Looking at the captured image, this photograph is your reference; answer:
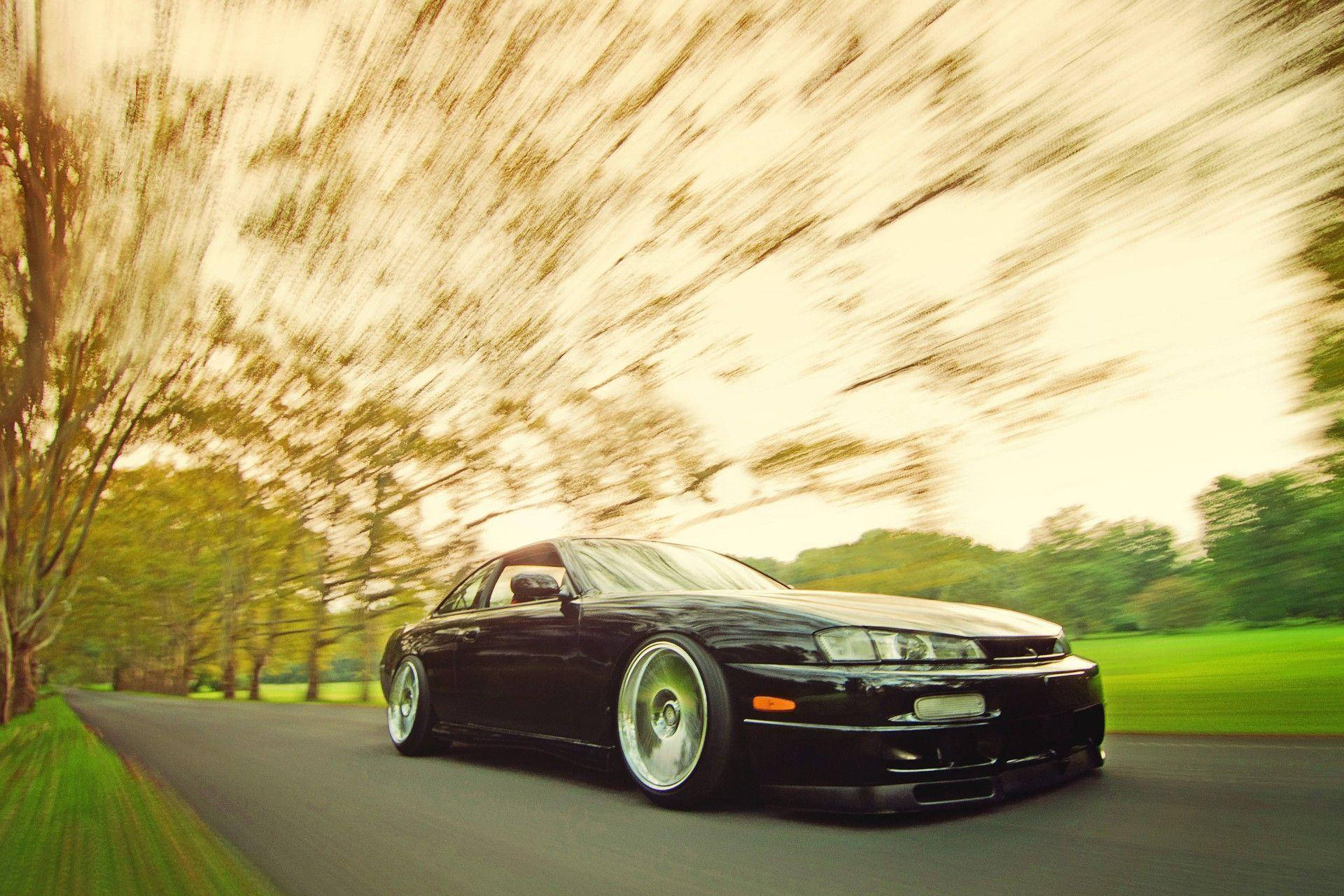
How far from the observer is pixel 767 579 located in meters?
5.12

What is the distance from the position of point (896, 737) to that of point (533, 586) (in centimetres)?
198

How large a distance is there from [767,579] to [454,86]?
13.6 ft

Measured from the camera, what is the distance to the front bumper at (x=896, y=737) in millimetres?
2912

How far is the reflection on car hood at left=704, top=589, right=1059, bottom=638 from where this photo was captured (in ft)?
10.5

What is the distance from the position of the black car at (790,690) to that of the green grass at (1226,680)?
281 cm

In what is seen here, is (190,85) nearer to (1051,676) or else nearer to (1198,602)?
(1051,676)

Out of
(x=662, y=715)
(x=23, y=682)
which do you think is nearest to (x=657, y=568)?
(x=662, y=715)

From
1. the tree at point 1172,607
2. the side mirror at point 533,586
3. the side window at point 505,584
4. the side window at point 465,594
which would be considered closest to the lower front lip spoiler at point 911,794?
the side mirror at point 533,586

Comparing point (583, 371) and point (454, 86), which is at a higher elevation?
point (454, 86)

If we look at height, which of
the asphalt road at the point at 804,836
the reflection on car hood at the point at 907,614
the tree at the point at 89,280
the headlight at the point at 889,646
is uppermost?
the tree at the point at 89,280

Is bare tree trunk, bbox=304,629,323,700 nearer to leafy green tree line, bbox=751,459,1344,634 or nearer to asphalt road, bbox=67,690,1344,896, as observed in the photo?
Result: leafy green tree line, bbox=751,459,1344,634

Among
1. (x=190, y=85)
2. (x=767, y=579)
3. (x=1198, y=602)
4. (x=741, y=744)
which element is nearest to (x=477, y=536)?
(x=190, y=85)

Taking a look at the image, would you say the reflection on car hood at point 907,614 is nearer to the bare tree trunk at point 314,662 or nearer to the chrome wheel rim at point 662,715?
the chrome wheel rim at point 662,715

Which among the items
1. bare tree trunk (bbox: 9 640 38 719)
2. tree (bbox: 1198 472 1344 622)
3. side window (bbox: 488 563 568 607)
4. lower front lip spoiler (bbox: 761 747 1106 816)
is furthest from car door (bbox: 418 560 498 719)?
bare tree trunk (bbox: 9 640 38 719)
